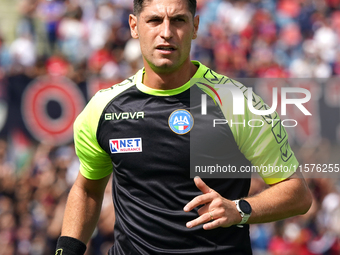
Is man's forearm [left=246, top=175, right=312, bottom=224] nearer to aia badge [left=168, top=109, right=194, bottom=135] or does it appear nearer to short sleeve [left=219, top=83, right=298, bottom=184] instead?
short sleeve [left=219, top=83, right=298, bottom=184]

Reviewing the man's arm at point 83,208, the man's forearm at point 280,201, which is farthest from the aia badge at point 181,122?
the man's arm at point 83,208

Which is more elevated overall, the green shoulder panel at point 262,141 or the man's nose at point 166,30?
the man's nose at point 166,30

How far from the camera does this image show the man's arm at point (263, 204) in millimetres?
2588

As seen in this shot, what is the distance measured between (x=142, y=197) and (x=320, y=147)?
644 centimetres

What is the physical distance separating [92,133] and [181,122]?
625mm

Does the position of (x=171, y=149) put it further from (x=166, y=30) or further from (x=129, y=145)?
(x=166, y=30)

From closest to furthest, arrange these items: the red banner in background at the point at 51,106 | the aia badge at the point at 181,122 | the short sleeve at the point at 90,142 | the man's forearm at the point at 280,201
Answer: the man's forearm at the point at 280,201 → the aia badge at the point at 181,122 → the short sleeve at the point at 90,142 → the red banner in background at the point at 51,106

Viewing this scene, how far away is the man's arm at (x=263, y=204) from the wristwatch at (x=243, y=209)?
31mm

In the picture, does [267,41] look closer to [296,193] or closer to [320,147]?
[320,147]

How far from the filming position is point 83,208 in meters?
3.41

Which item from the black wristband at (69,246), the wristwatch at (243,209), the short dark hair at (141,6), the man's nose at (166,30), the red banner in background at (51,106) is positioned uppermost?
the red banner in background at (51,106)

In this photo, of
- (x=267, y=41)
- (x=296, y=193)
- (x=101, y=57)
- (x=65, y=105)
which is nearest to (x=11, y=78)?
(x=65, y=105)

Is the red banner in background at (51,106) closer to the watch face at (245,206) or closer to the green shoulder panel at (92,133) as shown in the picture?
the green shoulder panel at (92,133)

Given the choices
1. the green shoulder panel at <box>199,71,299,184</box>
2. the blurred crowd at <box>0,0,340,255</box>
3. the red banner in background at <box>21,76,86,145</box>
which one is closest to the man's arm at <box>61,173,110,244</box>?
the green shoulder panel at <box>199,71,299,184</box>
